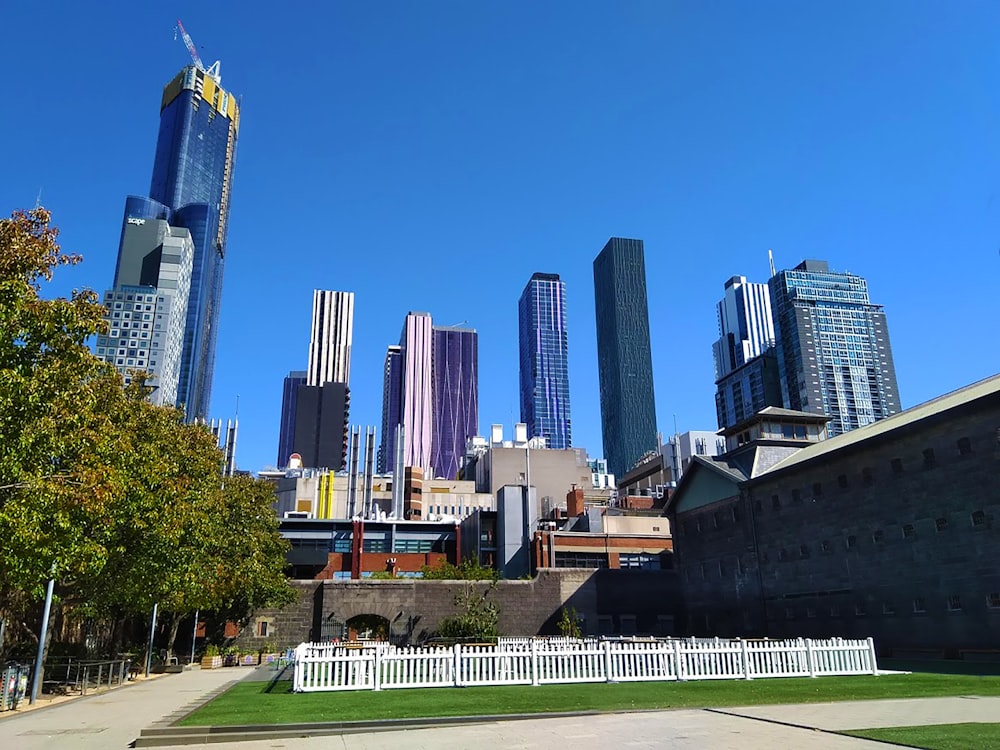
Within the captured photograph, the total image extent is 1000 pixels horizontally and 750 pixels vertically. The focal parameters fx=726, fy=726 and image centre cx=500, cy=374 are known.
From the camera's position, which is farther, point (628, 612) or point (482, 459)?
point (482, 459)

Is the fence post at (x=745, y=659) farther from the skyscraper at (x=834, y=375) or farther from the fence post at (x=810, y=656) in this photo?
the skyscraper at (x=834, y=375)

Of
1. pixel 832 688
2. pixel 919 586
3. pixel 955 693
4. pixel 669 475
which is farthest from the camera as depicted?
pixel 669 475

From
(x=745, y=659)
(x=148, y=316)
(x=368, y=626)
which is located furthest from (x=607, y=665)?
(x=148, y=316)

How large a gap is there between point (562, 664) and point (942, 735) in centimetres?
1293

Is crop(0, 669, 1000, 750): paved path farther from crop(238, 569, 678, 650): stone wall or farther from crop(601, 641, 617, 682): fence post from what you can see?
crop(238, 569, 678, 650): stone wall

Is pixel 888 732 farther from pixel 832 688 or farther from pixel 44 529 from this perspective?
pixel 44 529

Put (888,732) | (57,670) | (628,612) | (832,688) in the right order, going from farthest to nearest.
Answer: (628,612)
(57,670)
(832,688)
(888,732)

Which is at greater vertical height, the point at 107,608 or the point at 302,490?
the point at 302,490

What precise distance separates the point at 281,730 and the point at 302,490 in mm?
136009

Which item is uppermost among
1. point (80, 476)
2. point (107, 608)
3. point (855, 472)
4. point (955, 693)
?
point (855, 472)

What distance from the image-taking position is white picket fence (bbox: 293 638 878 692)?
21.5 meters

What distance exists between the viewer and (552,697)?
18172mm

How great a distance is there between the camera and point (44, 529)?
1574 cm

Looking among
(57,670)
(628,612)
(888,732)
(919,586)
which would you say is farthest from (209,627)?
(888,732)
